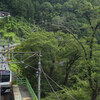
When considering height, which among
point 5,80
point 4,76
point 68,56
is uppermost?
point 68,56

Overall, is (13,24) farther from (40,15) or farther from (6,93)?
(6,93)

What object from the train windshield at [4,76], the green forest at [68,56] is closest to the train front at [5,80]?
the train windshield at [4,76]

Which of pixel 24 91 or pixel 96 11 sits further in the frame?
pixel 24 91

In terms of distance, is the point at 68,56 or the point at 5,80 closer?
the point at 5,80

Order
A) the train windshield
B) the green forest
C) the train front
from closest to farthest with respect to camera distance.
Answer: the train front
the train windshield
the green forest

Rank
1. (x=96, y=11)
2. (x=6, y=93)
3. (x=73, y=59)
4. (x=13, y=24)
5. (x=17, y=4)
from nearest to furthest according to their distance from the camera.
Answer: (x=96, y=11) < (x=6, y=93) < (x=73, y=59) < (x=13, y=24) < (x=17, y=4)

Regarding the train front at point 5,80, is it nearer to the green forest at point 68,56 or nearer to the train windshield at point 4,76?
the train windshield at point 4,76

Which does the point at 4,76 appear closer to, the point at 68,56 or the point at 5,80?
the point at 5,80

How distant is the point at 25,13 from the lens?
42.2 meters

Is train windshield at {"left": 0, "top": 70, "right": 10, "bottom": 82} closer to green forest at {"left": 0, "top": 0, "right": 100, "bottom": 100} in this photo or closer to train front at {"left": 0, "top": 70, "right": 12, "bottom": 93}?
train front at {"left": 0, "top": 70, "right": 12, "bottom": 93}

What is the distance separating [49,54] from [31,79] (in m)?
3.80

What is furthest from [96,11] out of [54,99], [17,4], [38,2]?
[38,2]

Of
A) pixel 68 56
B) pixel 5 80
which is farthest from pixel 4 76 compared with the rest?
pixel 68 56

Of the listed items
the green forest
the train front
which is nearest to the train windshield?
the train front
